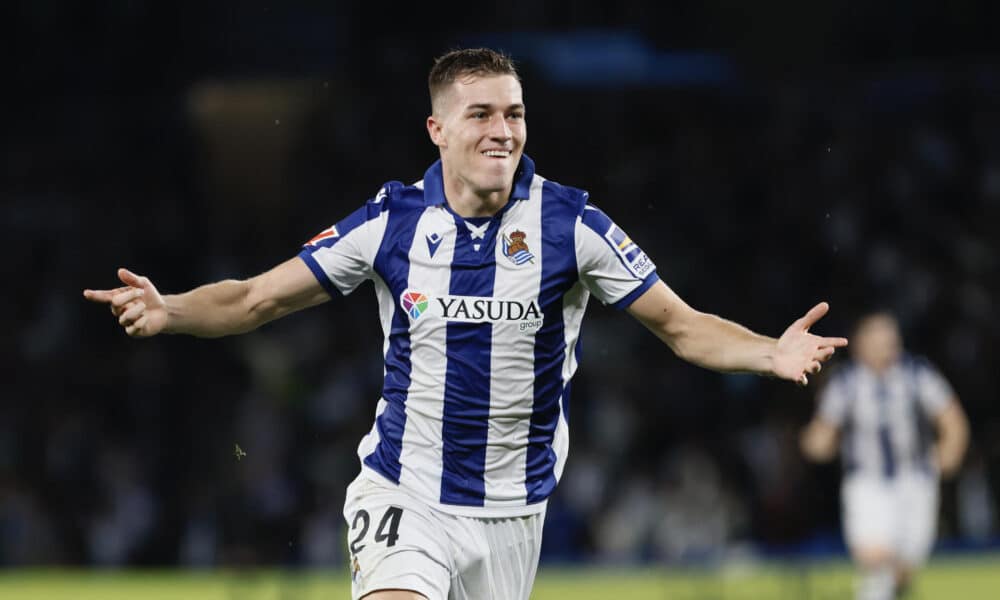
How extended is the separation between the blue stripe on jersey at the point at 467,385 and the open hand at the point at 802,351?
883mm

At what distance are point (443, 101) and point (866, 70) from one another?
39.2 ft

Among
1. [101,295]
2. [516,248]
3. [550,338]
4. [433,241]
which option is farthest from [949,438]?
[101,295]

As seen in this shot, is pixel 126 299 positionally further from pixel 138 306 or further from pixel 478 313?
pixel 478 313

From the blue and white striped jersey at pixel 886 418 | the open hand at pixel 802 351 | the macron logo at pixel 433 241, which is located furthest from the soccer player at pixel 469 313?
the blue and white striped jersey at pixel 886 418

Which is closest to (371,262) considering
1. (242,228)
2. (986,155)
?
(242,228)

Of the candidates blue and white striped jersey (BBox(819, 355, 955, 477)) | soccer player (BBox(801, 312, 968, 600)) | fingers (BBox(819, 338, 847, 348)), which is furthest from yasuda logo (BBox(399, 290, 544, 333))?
blue and white striped jersey (BBox(819, 355, 955, 477))

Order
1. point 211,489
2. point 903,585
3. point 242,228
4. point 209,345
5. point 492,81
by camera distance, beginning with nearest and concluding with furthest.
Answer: point 492,81 → point 903,585 → point 211,489 → point 209,345 → point 242,228

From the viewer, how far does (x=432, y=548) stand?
4.47m

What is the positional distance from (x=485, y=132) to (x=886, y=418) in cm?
598

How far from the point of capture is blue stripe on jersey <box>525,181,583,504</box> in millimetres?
4570

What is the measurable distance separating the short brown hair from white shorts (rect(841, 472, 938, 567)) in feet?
19.6

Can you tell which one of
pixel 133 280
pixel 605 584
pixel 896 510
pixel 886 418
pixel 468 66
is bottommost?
pixel 605 584

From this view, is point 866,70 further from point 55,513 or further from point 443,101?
point 443,101

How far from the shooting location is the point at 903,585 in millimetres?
9648
